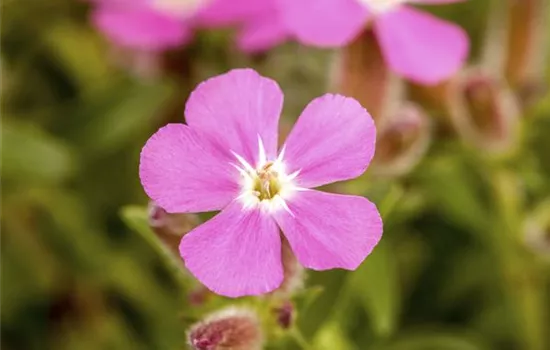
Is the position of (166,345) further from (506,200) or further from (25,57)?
(25,57)

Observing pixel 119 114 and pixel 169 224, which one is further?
pixel 119 114

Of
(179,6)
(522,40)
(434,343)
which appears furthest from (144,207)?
(522,40)

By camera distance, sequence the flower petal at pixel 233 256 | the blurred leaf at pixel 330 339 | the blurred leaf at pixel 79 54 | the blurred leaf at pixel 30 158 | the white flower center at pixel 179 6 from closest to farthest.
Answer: the flower petal at pixel 233 256, the blurred leaf at pixel 330 339, the blurred leaf at pixel 30 158, the white flower center at pixel 179 6, the blurred leaf at pixel 79 54

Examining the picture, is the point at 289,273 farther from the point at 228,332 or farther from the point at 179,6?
the point at 179,6

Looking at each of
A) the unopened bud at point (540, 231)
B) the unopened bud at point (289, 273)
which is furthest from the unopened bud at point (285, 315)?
the unopened bud at point (540, 231)

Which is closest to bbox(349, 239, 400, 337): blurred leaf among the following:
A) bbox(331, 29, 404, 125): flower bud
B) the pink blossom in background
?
bbox(331, 29, 404, 125): flower bud

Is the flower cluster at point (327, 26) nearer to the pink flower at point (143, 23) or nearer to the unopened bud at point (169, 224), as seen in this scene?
the pink flower at point (143, 23)

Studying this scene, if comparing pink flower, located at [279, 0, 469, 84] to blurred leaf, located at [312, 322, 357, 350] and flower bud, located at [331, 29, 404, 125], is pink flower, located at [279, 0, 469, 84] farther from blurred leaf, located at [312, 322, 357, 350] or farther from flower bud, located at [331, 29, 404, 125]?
blurred leaf, located at [312, 322, 357, 350]
